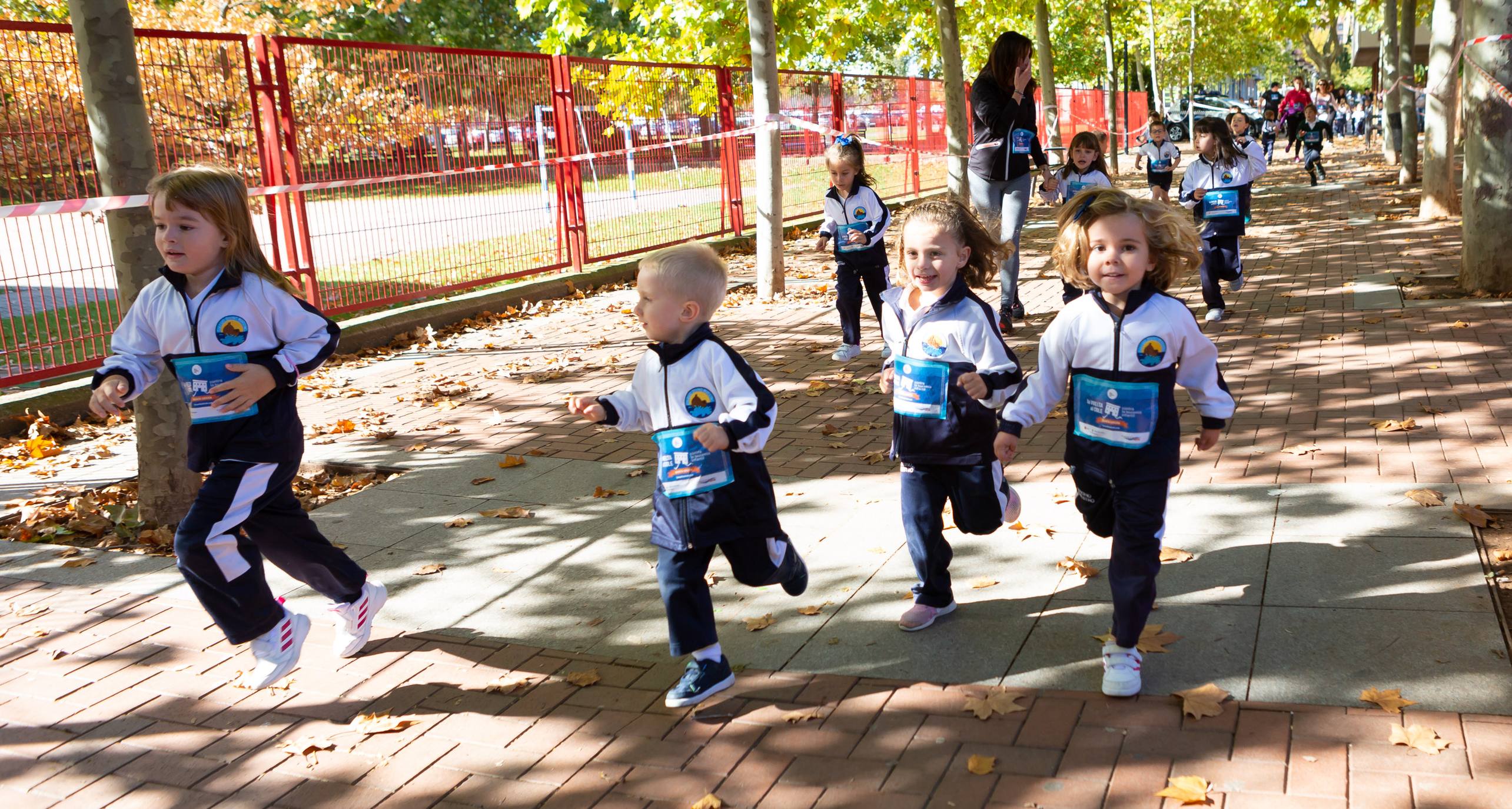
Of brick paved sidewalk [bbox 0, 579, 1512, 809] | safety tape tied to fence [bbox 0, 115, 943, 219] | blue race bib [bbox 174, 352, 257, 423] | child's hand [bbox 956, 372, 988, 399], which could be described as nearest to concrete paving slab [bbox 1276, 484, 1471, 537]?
brick paved sidewalk [bbox 0, 579, 1512, 809]

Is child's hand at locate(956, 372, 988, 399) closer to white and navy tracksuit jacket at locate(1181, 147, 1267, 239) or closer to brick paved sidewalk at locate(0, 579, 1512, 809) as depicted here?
brick paved sidewalk at locate(0, 579, 1512, 809)

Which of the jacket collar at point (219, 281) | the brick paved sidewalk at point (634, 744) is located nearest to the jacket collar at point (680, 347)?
the brick paved sidewalk at point (634, 744)

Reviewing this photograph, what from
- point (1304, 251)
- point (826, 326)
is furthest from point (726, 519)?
point (1304, 251)

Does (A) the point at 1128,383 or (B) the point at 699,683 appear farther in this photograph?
(B) the point at 699,683

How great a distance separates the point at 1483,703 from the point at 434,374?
24.2 feet

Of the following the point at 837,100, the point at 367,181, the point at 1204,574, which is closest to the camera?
the point at 1204,574

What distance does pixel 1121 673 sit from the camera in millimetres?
3434

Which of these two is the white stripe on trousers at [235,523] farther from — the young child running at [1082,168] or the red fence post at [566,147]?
the red fence post at [566,147]

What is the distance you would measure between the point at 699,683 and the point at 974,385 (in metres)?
1.22

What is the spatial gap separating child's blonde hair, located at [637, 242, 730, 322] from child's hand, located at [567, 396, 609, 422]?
15.3 inches

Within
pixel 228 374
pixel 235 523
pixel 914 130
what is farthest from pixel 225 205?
pixel 914 130

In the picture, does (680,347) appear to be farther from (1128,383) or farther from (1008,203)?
(1008,203)

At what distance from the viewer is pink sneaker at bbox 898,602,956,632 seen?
4023 mm

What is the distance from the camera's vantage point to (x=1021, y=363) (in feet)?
26.3
